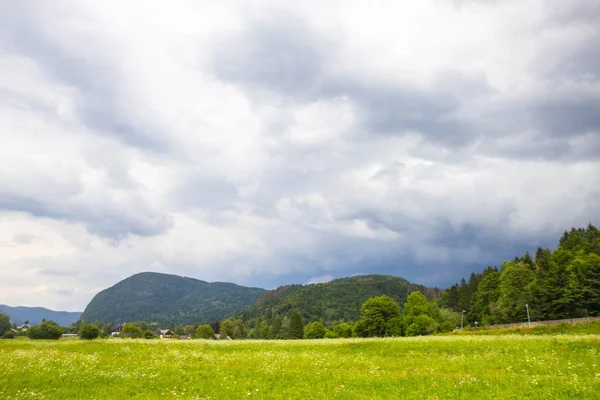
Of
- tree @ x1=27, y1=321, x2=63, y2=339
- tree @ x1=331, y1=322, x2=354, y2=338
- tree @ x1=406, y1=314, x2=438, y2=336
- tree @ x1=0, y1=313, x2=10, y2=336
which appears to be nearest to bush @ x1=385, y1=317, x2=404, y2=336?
tree @ x1=406, y1=314, x2=438, y2=336

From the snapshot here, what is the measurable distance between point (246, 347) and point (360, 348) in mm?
12901

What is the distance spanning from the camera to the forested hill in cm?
9200

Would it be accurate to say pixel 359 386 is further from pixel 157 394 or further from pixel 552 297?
pixel 552 297

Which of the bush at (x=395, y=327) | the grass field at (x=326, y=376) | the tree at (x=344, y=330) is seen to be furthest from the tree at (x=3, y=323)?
the grass field at (x=326, y=376)

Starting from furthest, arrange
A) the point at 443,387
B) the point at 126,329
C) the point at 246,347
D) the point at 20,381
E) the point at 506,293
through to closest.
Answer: the point at 126,329, the point at 506,293, the point at 246,347, the point at 20,381, the point at 443,387

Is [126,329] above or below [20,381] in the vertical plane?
below

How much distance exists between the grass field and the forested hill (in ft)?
257

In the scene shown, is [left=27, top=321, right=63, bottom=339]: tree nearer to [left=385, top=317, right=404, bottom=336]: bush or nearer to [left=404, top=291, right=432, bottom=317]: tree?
[left=385, top=317, right=404, bottom=336]: bush

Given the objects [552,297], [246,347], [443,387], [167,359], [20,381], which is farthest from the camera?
[552,297]

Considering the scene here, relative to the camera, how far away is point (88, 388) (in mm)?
19250

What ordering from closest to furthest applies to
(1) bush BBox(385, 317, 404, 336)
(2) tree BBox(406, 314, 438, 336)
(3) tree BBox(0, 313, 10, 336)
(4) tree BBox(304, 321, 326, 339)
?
(2) tree BBox(406, 314, 438, 336) → (1) bush BBox(385, 317, 404, 336) → (4) tree BBox(304, 321, 326, 339) → (3) tree BBox(0, 313, 10, 336)

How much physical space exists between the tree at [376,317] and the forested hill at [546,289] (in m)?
33.9

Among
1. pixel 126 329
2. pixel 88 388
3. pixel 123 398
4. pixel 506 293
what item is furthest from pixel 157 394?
pixel 126 329

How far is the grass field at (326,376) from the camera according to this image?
1678cm
